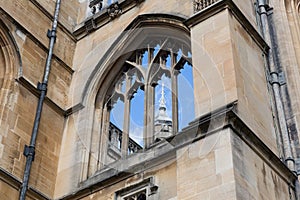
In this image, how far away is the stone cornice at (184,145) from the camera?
5.54 m

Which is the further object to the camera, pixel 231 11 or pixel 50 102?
pixel 50 102

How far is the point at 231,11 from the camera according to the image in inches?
267

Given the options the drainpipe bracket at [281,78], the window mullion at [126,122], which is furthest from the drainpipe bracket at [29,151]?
the drainpipe bracket at [281,78]

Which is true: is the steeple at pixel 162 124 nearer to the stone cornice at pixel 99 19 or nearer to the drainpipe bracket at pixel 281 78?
the drainpipe bracket at pixel 281 78

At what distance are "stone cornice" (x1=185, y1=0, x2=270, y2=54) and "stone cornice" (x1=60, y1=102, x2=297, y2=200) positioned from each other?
5.08 ft

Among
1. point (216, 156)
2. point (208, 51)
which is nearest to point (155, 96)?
point (208, 51)

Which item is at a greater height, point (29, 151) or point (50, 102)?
point (50, 102)

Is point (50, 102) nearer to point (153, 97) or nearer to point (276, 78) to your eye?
point (153, 97)

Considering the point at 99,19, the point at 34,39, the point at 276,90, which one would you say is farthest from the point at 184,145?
the point at 99,19

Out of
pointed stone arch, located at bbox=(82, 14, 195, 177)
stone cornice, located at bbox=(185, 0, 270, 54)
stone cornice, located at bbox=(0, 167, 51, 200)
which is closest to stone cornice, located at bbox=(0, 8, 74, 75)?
pointed stone arch, located at bbox=(82, 14, 195, 177)

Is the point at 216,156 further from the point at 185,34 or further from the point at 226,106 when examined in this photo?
the point at 185,34

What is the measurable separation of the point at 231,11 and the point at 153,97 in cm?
167

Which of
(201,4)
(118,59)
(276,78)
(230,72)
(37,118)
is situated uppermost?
(118,59)

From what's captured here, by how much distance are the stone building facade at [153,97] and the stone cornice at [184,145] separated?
13mm
